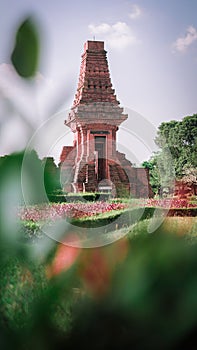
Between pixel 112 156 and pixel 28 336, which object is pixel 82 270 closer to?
pixel 28 336

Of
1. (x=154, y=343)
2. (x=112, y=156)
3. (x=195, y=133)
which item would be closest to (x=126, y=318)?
(x=154, y=343)

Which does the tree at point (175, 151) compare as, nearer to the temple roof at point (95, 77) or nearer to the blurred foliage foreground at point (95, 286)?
the temple roof at point (95, 77)

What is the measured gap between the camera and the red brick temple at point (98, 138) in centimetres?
1072

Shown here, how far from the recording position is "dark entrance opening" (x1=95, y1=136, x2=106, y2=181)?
1120 centimetres

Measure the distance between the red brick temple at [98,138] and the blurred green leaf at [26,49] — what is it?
10.2 metres

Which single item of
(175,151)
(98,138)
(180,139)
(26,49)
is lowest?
(26,49)

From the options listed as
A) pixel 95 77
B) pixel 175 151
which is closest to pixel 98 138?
pixel 95 77

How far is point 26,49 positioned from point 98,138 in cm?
1087

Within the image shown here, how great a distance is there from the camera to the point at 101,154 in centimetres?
1134

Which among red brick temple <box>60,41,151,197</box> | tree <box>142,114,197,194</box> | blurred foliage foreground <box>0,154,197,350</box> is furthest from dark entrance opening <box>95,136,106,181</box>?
blurred foliage foreground <box>0,154,197,350</box>

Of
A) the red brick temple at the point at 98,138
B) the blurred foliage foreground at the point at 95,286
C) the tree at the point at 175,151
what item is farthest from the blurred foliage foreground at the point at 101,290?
the tree at the point at 175,151

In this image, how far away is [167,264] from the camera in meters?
0.35

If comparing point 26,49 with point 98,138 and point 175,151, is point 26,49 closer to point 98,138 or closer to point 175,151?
point 98,138

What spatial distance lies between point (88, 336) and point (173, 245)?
10 centimetres
